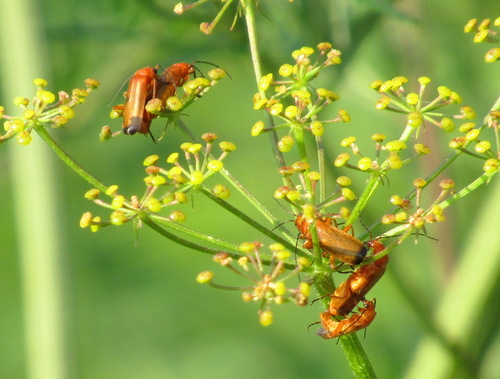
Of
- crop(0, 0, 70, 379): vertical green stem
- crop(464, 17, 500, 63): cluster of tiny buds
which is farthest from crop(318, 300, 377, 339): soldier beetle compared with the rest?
crop(0, 0, 70, 379): vertical green stem

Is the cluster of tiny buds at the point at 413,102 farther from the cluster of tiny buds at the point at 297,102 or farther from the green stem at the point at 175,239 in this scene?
the green stem at the point at 175,239

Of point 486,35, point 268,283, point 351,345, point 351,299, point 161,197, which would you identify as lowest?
point 351,345

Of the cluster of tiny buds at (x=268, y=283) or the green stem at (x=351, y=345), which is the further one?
the green stem at (x=351, y=345)

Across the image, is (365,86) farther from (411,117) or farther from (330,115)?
(411,117)

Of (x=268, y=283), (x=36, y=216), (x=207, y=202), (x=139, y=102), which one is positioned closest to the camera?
(x=268, y=283)

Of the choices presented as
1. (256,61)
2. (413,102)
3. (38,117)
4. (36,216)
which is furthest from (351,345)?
(36,216)

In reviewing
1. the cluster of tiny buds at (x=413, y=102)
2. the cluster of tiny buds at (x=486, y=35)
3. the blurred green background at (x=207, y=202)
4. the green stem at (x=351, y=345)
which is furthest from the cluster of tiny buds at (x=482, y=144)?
the blurred green background at (x=207, y=202)

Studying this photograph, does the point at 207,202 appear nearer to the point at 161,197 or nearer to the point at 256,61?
the point at 256,61
